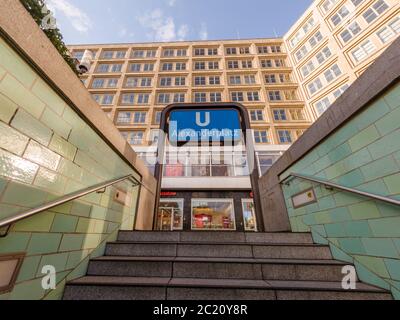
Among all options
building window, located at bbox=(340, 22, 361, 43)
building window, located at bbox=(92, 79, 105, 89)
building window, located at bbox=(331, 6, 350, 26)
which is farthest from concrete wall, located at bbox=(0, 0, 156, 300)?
building window, located at bbox=(331, 6, 350, 26)

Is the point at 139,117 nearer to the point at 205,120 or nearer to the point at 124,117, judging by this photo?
the point at 124,117

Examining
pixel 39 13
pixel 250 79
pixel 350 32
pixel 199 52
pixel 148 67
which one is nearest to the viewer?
→ pixel 39 13

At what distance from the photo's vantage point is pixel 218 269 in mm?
2102

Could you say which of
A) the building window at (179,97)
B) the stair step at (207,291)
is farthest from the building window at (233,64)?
the stair step at (207,291)

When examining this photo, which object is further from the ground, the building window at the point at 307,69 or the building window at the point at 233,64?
the building window at the point at 233,64

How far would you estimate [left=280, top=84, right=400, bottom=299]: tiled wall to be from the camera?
170cm

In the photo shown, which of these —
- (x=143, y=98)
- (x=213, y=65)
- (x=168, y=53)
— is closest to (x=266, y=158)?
(x=213, y=65)

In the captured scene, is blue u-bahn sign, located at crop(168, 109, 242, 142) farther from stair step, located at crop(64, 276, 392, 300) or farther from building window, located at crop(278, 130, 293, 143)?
building window, located at crop(278, 130, 293, 143)

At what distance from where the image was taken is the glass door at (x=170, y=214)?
1043 centimetres

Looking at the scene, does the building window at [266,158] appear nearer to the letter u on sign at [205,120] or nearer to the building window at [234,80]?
the building window at [234,80]

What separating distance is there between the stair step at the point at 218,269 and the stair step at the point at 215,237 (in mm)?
593

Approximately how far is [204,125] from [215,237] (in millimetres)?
2348

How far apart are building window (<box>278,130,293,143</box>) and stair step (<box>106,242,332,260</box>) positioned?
48.2 ft
